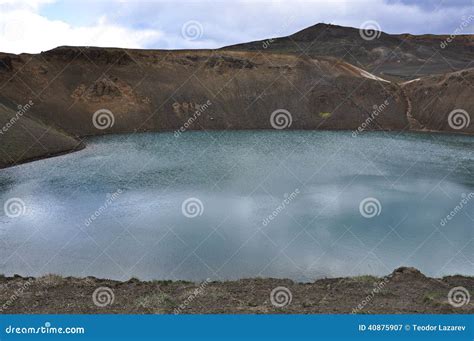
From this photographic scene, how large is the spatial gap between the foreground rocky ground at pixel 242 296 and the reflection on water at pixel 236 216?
186 centimetres

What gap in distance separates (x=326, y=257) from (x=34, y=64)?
5378 cm

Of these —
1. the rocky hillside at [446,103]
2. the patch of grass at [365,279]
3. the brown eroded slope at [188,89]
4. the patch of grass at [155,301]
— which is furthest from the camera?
the rocky hillside at [446,103]

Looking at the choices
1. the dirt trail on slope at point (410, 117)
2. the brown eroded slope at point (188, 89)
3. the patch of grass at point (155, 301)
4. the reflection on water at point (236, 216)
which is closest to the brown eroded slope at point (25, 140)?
the reflection on water at point (236, 216)

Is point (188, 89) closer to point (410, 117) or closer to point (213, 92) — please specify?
point (213, 92)

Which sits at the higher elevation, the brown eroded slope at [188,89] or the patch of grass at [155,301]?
the brown eroded slope at [188,89]

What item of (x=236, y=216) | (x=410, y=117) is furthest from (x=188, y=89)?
(x=236, y=216)

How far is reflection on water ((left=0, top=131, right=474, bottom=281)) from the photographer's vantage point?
51.3 ft

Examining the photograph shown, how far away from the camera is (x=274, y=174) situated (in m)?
30.2

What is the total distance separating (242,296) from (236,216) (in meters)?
9.20

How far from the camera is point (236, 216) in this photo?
20734mm

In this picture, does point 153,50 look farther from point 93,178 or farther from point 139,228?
point 139,228

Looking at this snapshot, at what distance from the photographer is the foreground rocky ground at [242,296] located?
10.6 meters

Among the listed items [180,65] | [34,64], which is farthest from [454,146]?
[34,64]

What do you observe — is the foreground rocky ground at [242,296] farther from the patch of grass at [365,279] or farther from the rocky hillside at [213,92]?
the rocky hillside at [213,92]
